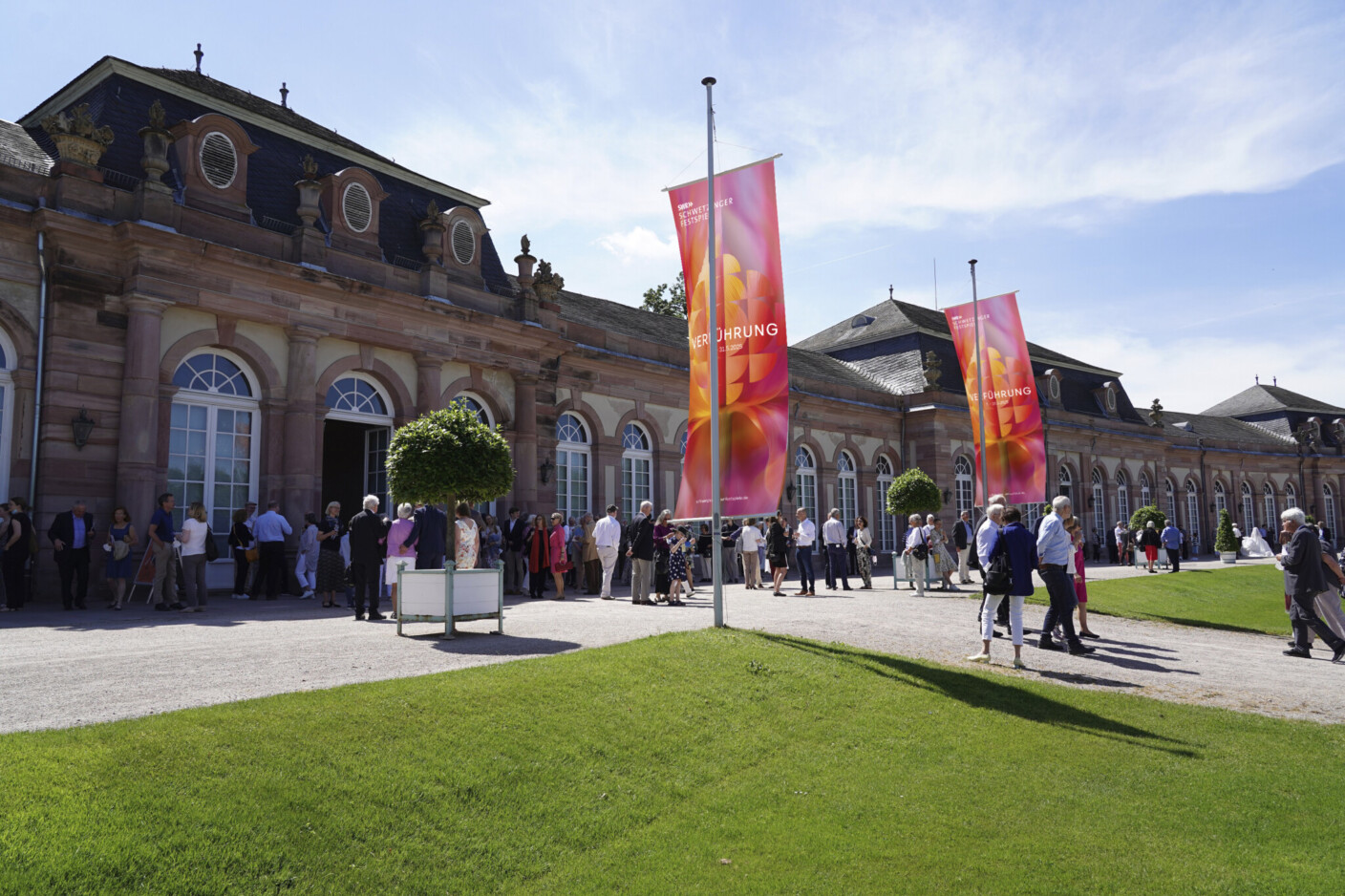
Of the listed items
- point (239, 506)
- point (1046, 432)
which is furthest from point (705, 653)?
point (1046, 432)

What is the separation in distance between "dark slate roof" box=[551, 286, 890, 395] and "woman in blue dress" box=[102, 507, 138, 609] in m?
11.3

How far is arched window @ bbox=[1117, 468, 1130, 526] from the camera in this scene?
142ft

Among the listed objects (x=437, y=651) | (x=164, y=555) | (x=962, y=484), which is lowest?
(x=437, y=651)

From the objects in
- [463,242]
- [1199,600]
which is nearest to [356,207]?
[463,242]

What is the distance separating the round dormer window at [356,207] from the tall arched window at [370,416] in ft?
10.2

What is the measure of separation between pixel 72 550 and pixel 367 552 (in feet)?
15.2

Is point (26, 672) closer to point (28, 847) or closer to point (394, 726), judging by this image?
point (394, 726)

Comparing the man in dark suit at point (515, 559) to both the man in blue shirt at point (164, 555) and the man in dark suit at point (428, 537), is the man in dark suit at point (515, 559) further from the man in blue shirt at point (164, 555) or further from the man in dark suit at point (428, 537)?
the man in dark suit at point (428, 537)

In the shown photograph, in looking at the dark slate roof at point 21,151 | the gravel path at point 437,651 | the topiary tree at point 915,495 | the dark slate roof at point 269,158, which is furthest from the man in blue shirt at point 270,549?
the topiary tree at point 915,495

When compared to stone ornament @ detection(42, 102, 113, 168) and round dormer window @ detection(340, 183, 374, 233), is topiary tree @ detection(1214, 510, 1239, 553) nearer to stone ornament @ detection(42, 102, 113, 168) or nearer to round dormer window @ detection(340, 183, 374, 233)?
round dormer window @ detection(340, 183, 374, 233)

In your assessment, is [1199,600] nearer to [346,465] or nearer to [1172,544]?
[1172,544]

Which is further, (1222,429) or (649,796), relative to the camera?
(1222,429)

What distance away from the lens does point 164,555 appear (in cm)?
1265

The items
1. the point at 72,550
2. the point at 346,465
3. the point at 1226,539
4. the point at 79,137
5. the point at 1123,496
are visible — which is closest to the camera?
the point at 72,550
